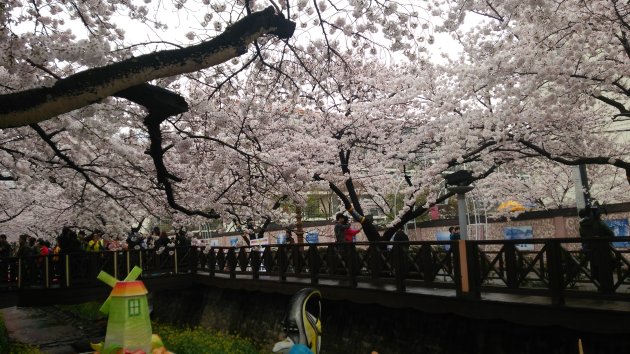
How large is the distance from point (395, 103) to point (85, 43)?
452 inches

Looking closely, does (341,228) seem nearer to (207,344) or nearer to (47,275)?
(207,344)

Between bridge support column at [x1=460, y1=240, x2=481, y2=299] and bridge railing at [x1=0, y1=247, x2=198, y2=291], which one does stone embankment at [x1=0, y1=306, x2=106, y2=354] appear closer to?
bridge railing at [x1=0, y1=247, x2=198, y2=291]

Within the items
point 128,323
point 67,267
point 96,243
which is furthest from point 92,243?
point 128,323

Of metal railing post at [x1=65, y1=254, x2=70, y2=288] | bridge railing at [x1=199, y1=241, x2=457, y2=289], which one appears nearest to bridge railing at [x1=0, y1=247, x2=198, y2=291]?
metal railing post at [x1=65, y1=254, x2=70, y2=288]

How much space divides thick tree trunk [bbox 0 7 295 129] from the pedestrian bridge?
553 centimetres

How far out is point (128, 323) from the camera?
14.9ft

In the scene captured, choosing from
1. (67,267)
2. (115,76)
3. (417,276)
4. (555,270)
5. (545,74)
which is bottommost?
(417,276)

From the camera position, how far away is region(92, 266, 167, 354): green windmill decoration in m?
4.50

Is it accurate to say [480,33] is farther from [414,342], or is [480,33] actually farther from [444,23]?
[414,342]

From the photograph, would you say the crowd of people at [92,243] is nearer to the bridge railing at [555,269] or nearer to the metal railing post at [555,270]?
the bridge railing at [555,269]

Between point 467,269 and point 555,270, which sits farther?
point 467,269

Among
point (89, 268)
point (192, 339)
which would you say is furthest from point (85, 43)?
point (89, 268)

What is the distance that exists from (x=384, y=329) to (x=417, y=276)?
1.49 meters

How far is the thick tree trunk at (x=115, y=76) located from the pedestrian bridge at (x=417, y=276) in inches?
218
